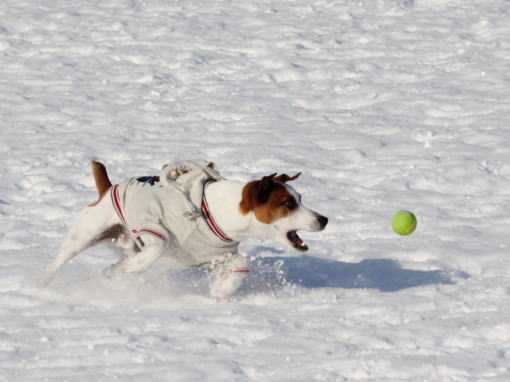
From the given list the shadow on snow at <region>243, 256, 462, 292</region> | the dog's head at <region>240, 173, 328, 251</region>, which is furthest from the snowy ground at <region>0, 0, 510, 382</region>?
the dog's head at <region>240, 173, 328, 251</region>

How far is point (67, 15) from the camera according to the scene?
41.0 ft

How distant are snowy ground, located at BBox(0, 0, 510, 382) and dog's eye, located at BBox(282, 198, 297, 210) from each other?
580 millimetres

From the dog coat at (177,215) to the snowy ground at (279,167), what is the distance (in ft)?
1.12

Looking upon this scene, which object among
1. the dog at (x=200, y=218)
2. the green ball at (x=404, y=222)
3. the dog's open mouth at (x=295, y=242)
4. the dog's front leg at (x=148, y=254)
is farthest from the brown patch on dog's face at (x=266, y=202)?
the green ball at (x=404, y=222)

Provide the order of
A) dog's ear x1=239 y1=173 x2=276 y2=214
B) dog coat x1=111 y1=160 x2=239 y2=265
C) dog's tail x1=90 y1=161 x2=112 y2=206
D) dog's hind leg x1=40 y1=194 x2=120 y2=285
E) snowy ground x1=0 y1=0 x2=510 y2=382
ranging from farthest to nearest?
dog's tail x1=90 y1=161 x2=112 y2=206, dog's hind leg x1=40 y1=194 x2=120 y2=285, dog coat x1=111 y1=160 x2=239 y2=265, dog's ear x1=239 y1=173 x2=276 y2=214, snowy ground x1=0 y1=0 x2=510 y2=382

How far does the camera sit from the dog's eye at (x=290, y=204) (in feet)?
17.6

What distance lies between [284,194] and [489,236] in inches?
73.4

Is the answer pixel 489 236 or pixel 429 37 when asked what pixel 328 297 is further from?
pixel 429 37

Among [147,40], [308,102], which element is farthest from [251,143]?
[147,40]

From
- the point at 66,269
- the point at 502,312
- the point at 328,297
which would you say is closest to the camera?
the point at 502,312

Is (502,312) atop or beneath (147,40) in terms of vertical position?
atop

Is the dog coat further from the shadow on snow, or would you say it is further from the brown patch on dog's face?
the shadow on snow

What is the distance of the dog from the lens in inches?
211

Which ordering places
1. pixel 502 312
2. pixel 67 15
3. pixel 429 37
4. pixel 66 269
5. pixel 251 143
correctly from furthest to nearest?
pixel 67 15
pixel 429 37
pixel 251 143
pixel 66 269
pixel 502 312
